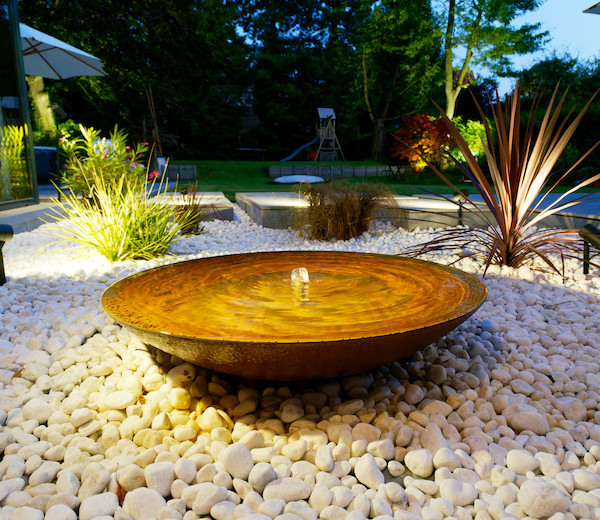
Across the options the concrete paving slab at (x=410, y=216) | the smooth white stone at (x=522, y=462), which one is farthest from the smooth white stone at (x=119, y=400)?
the concrete paving slab at (x=410, y=216)

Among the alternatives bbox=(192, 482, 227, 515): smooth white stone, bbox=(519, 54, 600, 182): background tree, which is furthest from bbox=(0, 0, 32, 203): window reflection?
bbox=(519, 54, 600, 182): background tree

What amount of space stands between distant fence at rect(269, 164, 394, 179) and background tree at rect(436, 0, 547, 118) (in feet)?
7.91

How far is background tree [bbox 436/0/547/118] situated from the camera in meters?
11.6

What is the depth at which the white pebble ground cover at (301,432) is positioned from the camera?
3.50 ft

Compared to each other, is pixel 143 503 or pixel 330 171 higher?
pixel 330 171

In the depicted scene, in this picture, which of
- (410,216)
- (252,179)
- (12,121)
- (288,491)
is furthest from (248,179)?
(288,491)

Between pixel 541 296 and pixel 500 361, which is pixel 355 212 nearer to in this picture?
pixel 541 296

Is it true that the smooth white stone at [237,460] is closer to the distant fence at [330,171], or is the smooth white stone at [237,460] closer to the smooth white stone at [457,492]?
the smooth white stone at [457,492]

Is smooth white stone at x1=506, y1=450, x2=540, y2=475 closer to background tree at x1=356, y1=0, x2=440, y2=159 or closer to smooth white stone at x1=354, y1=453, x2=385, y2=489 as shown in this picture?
smooth white stone at x1=354, y1=453, x2=385, y2=489

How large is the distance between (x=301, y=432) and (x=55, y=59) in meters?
7.29

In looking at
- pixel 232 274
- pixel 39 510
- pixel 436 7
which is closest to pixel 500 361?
pixel 232 274

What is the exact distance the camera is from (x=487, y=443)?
4.20 feet

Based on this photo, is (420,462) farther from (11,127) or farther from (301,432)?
(11,127)

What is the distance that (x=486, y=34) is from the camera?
1170 cm
